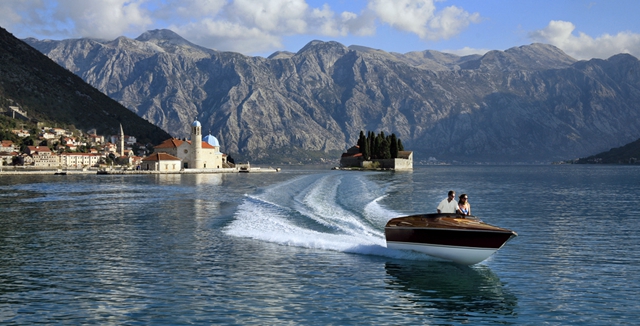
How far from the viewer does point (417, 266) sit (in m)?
26.6

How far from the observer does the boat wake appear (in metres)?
31.5

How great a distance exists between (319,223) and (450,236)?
16.3 m

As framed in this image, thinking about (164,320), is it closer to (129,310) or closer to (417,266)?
(129,310)

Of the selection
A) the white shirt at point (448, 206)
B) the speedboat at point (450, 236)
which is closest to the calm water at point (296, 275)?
the speedboat at point (450, 236)

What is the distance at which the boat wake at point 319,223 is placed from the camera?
31469 millimetres

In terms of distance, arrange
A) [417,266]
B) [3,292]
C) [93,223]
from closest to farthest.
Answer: [3,292]
[417,266]
[93,223]

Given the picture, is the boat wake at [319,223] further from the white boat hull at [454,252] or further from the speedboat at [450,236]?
the speedboat at [450,236]

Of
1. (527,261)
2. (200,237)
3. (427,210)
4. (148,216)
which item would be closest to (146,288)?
(200,237)

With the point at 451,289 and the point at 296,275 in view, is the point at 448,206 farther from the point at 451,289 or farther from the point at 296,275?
the point at 296,275

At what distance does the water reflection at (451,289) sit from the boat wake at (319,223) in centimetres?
234

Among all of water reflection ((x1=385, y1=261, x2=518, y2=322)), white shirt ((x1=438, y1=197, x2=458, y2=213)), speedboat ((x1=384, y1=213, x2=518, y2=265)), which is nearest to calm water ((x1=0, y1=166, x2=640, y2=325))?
water reflection ((x1=385, y1=261, x2=518, y2=322))

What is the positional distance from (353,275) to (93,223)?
1053 inches

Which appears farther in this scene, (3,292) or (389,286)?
(389,286)

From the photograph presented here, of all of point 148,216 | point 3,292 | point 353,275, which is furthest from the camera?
point 148,216
